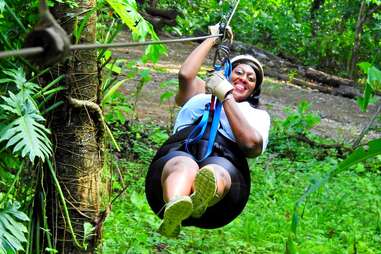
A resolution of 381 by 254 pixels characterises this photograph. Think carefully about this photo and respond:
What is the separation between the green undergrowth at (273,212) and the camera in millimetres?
3592

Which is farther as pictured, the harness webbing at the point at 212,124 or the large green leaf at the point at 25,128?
the harness webbing at the point at 212,124

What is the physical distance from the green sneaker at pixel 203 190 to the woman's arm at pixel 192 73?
2.44ft

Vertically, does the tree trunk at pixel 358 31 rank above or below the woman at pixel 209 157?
above

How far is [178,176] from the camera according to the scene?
2.91 meters

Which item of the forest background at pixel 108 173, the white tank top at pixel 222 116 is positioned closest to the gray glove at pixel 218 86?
the white tank top at pixel 222 116

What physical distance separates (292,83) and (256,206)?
6.59m

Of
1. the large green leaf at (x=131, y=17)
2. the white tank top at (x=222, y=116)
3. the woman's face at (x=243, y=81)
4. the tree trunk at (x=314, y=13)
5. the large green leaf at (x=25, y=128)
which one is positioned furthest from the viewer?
the tree trunk at (x=314, y=13)

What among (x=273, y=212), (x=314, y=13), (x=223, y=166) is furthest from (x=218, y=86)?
(x=314, y=13)

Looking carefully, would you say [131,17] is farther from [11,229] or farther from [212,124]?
[11,229]

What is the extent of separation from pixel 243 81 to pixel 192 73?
1.08ft

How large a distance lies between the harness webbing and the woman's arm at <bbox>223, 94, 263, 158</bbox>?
2.5 inches

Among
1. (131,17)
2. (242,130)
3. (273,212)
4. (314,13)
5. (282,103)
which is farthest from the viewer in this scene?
(314,13)

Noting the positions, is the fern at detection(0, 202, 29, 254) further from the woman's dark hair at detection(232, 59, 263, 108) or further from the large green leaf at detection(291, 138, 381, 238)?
the woman's dark hair at detection(232, 59, 263, 108)

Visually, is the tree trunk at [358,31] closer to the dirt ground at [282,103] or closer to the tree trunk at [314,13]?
the dirt ground at [282,103]
